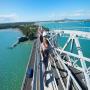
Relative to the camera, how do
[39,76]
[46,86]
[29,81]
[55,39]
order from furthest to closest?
[55,39] → [29,81] → [39,76] → [46,86]

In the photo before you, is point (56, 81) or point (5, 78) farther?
point (5, 78)

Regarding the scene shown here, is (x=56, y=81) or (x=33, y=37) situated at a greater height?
→ (x=56, y=81)

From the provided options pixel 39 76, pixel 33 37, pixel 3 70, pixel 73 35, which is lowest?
pixel 33 37

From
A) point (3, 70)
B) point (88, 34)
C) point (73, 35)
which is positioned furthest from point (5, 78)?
point (88, 34)

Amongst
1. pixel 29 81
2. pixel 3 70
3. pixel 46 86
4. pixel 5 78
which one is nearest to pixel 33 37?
pixel 3 70

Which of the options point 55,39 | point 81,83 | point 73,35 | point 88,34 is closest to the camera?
point 88,34

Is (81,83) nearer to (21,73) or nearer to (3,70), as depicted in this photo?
(21,73)

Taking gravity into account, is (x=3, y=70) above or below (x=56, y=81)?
below

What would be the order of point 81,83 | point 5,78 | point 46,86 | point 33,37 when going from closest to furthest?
1. point 81,83
2. point 46,86
3. point 5,78
4. point 33,37

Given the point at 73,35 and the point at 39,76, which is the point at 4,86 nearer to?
the point at 39,76
